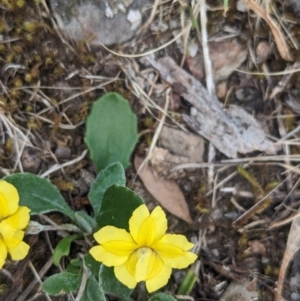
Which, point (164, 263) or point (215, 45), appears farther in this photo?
point (215, 45)

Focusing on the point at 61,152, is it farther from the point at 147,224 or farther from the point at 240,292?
the point at 240,292

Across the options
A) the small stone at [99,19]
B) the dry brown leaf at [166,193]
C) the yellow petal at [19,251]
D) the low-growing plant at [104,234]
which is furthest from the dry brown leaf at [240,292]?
the small stone at [99,19]

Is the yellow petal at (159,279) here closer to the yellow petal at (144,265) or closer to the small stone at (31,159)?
the yellow petal at (144,265)

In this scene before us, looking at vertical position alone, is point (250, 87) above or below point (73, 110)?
below

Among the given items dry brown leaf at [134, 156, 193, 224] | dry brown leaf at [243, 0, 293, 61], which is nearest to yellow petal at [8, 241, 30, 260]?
dry brown leaf at [134, 156, 193, 224]

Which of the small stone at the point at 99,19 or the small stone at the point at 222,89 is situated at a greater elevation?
the small stone at the point at 99,19

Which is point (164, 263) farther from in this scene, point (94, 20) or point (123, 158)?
point (94, 20)

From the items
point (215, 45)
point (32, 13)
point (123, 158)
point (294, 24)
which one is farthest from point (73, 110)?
point (294, 24)
